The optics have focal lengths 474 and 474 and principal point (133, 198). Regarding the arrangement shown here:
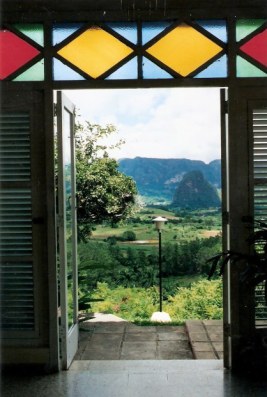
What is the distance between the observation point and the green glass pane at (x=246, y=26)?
3.45 meters

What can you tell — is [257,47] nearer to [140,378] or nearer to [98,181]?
[140,378]

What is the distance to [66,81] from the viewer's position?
3490 millimetres

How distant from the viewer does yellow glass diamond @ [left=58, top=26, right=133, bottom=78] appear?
3.50m

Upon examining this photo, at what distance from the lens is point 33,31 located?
348 centimetres

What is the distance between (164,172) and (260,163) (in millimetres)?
7255

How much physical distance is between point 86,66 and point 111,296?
6313mm

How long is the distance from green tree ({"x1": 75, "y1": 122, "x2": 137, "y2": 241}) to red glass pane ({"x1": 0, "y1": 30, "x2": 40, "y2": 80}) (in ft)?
11.6

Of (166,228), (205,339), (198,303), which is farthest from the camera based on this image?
(166,228)

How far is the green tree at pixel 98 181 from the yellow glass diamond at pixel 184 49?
12.1 feet

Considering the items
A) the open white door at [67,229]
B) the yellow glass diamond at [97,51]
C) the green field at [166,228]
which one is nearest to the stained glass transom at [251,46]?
the yellow glass diamond at [97,51]

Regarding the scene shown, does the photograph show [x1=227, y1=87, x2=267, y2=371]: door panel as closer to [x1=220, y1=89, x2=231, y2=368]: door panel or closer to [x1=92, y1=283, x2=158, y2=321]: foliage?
[x1=220, y1=89, x2=231, y2=368]: door panel

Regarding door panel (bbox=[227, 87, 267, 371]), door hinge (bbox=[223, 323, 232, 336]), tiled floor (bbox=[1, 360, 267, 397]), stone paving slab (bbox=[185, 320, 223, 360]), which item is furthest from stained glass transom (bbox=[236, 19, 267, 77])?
stone paving slab (bbox=[185, 320, 223, 360])

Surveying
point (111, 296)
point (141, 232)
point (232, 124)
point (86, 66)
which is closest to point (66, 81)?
point (86, 66)

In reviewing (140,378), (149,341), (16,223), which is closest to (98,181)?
Answer: (149,341)
